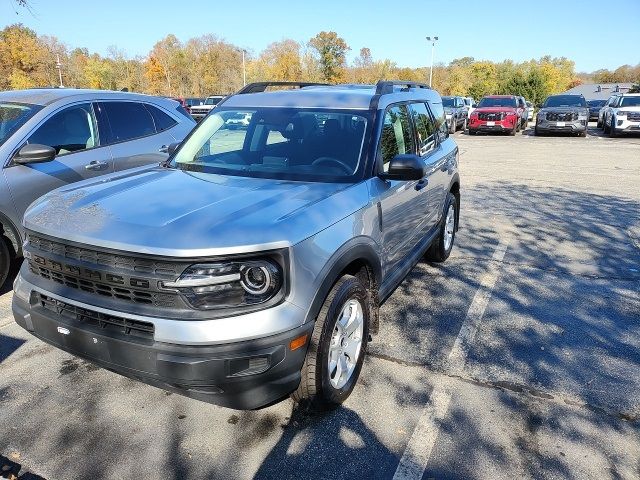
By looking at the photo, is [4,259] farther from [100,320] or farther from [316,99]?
[316,99]

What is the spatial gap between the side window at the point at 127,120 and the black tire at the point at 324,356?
3.91m

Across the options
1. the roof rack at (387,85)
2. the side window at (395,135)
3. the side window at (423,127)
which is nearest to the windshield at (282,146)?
the side window at (395,135)

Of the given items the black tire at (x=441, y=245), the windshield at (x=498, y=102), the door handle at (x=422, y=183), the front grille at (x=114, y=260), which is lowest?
the black tire at (x=441, y=245)

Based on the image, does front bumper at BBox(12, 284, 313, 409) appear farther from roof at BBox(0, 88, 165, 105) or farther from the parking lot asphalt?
roof at BBox(0, 88, 165, 105)

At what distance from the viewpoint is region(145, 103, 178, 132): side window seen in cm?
625

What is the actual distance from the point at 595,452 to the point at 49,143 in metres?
5.32

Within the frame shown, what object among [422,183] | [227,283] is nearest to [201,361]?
[227,283]

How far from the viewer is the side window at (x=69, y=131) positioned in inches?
196

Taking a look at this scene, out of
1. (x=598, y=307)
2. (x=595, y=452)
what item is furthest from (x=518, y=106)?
(x=595, y=452)

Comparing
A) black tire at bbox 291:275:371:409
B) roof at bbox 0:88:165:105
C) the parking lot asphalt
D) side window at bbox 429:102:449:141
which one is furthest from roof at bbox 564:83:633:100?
black tire at bbox 291:275:371:409

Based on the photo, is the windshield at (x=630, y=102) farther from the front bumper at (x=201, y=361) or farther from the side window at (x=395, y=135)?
the front bumper at (x=201, y=361)

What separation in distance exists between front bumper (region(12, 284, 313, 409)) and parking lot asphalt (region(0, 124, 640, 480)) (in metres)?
0.47

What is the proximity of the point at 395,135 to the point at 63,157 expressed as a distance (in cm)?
341

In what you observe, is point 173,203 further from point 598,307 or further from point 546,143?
point 546,143
